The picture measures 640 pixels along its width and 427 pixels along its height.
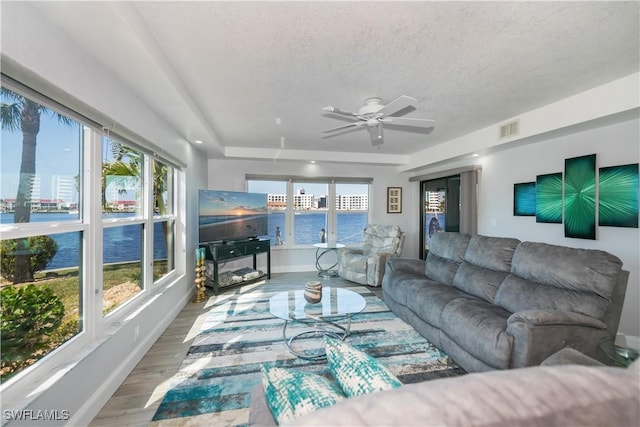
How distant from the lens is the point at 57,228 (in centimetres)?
154

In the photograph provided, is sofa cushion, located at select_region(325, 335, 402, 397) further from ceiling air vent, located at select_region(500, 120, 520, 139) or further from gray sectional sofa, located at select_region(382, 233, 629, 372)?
ceiling air vent, located at select_region(500, 120, 520, 139)

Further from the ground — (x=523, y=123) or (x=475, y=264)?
(x=523, y=123)

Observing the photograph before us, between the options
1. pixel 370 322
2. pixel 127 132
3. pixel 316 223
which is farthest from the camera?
pixel 316 223

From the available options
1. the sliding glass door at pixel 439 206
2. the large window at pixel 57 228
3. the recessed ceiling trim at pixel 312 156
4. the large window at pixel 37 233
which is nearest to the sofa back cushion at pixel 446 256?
the sliding glass door at pixel 439 206

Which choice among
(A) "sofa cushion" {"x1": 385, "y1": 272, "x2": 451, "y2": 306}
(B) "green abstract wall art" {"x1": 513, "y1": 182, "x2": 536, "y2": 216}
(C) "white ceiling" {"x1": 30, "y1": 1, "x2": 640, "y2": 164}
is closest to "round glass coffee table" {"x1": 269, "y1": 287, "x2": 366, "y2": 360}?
(A) "sofa cushion" {"x1": 385, "y1": 272, "x2": 451, "y2": 306}

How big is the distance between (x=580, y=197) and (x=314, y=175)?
13.4ft

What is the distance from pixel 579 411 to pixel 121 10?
2229mm

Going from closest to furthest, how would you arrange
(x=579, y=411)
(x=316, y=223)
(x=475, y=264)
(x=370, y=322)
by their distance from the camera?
(x=579, y=411) < (x=475, y=264) < (x=370, y=322) < (x=316, y=223)

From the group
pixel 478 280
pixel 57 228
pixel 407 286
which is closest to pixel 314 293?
pixel 407 286

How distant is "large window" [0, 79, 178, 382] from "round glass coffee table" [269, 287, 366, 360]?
140cm

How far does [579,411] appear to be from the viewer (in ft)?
1.58

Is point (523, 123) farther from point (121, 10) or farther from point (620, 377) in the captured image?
point (121, 10)

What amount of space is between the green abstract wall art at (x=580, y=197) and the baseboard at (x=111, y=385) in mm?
4610

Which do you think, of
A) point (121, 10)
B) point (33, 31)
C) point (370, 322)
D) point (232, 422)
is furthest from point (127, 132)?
point (370, 322)
